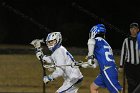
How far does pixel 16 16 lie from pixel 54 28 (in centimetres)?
292

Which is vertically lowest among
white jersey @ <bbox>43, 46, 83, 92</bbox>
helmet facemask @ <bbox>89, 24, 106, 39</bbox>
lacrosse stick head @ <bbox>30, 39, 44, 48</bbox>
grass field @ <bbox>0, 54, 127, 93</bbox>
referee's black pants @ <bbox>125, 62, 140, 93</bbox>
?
grass field @ <bbox>0, 54, 127, 93</bbox>

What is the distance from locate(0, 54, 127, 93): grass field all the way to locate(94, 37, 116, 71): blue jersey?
12.0 feet

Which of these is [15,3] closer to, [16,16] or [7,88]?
[16,16]

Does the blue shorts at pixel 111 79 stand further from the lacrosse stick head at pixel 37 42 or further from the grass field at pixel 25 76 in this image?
the grass field at pixel 25 76

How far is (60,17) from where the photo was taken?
25.7 meters

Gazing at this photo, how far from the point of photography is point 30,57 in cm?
1636

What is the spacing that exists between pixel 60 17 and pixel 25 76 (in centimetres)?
1199

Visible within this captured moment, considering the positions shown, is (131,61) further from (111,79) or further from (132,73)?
(111,79)

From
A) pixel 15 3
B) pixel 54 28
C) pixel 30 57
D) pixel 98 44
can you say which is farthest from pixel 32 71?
pixel 15 3

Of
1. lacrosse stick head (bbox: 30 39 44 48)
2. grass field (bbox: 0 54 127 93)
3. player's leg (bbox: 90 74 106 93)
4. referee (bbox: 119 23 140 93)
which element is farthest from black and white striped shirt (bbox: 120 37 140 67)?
lacrosse stick head (bbox: 30 39 44 48)

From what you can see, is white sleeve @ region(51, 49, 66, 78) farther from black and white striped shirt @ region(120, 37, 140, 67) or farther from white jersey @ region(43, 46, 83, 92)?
black and white striped shirt @ region(120, 37, 140, 67)

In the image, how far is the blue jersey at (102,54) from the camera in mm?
8117

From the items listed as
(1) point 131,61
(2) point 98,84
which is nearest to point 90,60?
(2) point 98,84

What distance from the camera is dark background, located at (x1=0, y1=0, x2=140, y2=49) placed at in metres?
22.4
